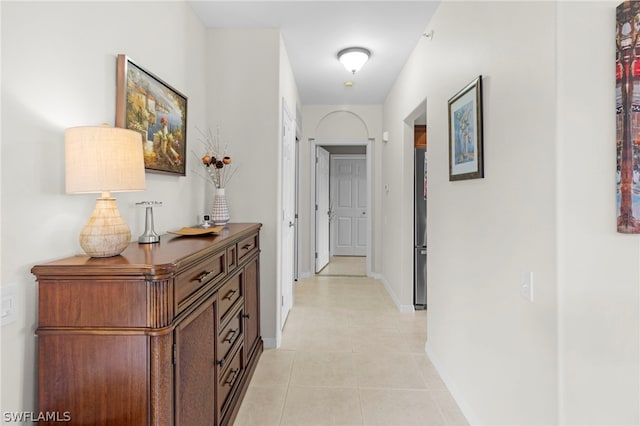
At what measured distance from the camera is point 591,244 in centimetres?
120

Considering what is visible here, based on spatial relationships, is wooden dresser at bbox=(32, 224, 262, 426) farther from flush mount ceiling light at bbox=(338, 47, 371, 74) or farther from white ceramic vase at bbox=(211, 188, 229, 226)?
flush mount ceiling light at bbox=(338, 47, 371, 74)

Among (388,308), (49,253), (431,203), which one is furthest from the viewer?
(388,308)

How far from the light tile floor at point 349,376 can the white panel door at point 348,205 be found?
3.74 meters

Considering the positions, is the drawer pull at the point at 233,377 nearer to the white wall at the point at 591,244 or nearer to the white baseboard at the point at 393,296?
the white wall at the point at 591,244

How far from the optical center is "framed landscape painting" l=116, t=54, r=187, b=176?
5.66 feet

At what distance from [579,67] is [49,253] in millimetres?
2008

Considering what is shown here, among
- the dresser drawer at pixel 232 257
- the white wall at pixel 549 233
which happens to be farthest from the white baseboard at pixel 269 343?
the white wall at pixel 549 233

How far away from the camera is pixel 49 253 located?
1.29 m

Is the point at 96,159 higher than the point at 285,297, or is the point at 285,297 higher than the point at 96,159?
the point at 96,159

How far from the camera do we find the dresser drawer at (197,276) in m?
1.32

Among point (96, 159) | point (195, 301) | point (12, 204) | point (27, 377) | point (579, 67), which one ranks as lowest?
point (27, 377)

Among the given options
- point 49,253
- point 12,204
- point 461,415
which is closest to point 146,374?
point 49,253

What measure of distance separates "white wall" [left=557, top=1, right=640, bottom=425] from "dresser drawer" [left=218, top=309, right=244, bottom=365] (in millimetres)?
1509

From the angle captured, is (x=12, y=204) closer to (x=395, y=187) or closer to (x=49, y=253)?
(x=49, y=253)
